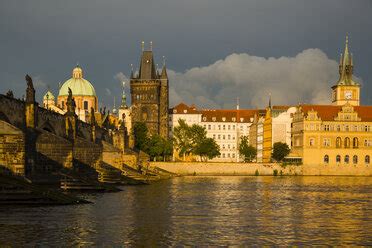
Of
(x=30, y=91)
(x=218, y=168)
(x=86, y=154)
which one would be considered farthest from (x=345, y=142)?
(x=30, y=91)

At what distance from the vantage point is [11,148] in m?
42.8

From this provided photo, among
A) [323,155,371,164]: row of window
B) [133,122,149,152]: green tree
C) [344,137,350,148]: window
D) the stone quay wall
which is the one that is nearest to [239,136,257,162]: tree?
[323,155,371,164]: row of window

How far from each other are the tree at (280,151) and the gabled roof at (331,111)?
919 centimetres

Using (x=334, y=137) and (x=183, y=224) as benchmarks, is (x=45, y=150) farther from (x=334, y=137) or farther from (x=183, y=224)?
(x=334, y=137)

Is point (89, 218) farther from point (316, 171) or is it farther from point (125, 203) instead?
point (316, 171)

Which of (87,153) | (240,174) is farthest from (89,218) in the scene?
(240,174)

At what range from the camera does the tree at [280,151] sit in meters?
160

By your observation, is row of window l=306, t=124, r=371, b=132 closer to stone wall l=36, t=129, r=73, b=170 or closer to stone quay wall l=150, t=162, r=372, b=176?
stone quay wall l=150, t=162, r=372, b=176

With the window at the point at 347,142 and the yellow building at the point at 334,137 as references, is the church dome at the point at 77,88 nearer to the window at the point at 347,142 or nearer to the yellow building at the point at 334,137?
the yellow building at the point at 334,137

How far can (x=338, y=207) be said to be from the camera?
5094cm

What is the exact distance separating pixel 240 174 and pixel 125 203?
314 feet

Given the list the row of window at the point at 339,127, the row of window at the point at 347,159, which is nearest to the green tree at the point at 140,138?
the row of window at the point at 339,127

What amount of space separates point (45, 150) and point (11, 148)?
64.4 feet

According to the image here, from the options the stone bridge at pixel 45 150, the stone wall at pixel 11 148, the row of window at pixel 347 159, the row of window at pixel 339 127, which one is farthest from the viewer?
the row of window at pixel 339 127
